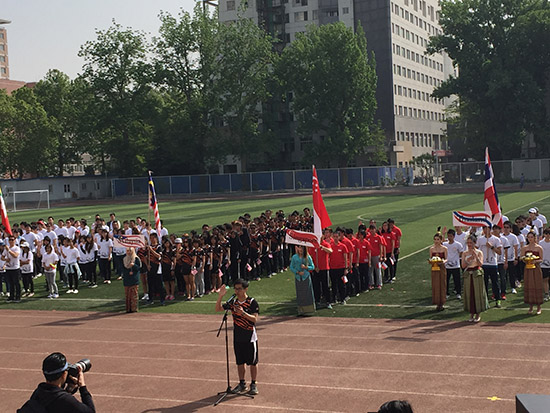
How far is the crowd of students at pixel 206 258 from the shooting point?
18.2m

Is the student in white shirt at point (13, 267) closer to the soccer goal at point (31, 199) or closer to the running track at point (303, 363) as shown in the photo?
the running track at point (303, 363)

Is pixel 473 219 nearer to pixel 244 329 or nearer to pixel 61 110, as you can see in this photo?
pixel 244 329

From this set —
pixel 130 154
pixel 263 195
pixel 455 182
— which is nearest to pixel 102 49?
pixel 130 154

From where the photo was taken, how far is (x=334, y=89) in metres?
80.3

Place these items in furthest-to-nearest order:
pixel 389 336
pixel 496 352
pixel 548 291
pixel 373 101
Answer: pixel 373 101 < pixel 548 291 < pixel 389 336 < pixel 496 352

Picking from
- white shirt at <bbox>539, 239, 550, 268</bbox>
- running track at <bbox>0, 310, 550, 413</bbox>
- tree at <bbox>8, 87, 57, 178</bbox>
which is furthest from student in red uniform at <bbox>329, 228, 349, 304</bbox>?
tree at <bbox>8, 87, 57, 178</bbox>

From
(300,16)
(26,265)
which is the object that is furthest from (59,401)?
(300,16)

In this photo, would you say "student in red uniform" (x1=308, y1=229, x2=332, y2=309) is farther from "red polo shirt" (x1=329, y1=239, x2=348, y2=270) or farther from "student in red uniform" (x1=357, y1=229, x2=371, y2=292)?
"student in red uniform" (x1=357, y1=229, x2=371, y2=292)

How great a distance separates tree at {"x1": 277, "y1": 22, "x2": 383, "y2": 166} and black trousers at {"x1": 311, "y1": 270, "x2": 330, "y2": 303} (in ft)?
205

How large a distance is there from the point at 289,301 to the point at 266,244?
13.7ft

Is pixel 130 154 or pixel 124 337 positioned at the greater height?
pixel 130 154

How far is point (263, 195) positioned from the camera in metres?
72.8

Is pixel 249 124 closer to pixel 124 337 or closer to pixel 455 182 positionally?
pixel 455 182

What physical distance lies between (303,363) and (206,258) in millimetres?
8076
